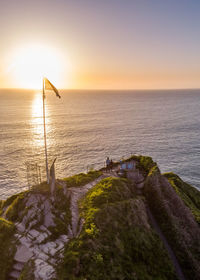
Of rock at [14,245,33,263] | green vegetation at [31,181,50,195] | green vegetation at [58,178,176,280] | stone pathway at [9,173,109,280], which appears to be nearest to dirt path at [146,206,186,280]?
green vegetation at [58,178,176,280]

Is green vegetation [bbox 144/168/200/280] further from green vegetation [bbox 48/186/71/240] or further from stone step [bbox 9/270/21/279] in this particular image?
stone step [bbox 9/270/21/279]

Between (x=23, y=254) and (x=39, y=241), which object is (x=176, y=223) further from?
(x=23, y=254)

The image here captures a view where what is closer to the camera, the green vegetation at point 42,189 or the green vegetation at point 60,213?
the green vegetation at point 60,213

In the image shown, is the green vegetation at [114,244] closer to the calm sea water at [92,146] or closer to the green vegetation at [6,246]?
the green vegetation at [6,246]

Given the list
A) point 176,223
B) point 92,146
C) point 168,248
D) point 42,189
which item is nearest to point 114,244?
point 168,248

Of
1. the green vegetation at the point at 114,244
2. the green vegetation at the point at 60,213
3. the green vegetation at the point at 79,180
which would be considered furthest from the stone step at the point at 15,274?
the green vegetation at the point at 79,180

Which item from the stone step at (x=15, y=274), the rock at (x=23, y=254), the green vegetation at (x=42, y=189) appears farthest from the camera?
the green vegetation at (x=42, y=189)

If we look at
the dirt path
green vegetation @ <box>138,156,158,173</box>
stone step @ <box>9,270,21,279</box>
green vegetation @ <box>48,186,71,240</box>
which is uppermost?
green vegetation @ <box>138,156,158,173</box>

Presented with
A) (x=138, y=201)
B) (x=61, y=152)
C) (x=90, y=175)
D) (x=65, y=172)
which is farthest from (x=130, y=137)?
(x=138, y=201)
